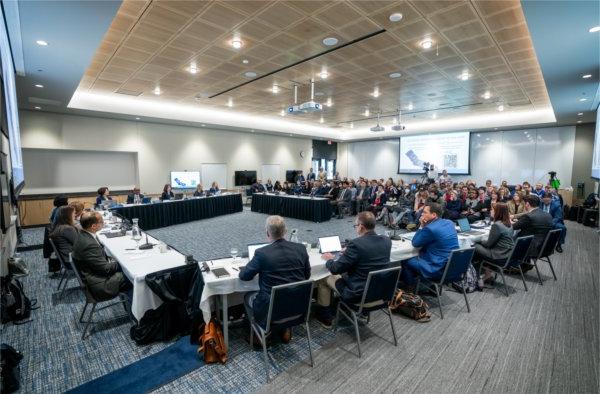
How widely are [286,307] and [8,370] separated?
2.15 meters

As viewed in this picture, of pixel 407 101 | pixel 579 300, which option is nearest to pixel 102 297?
pixel 579 300

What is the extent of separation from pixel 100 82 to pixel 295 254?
7.25 m

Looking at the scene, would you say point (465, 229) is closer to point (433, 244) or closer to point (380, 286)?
point (433, 244)

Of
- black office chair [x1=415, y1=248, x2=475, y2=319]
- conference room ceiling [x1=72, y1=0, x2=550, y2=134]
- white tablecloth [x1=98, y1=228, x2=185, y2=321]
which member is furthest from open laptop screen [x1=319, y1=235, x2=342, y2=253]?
conference room ceiling [x1=72, y1=0, x2=550, y2=134]

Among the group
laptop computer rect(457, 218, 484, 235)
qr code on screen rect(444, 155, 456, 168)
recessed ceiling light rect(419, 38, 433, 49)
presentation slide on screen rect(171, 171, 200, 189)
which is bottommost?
laptop computer rect(457, 218, 484, 235)

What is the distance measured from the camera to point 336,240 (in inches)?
134

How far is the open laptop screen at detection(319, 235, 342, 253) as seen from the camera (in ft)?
10.9

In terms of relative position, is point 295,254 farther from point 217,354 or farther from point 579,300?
point 579,300

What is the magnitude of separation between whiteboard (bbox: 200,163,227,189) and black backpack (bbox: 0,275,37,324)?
8.87 m

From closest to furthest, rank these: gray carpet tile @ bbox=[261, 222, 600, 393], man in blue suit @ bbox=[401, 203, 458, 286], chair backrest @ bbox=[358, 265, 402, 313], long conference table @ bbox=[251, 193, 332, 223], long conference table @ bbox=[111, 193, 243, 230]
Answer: gray carpet tile @ bbox=[261, 222, 600, 393], chair backrest @ bbox=[358, 265, 402, 313], man in blue suit @ bbox=[401, 203, 458, 286], long conference table @ bbox=[111, 193, 243, 230], long conference table @ bbox=[251, 193, 332, 223]

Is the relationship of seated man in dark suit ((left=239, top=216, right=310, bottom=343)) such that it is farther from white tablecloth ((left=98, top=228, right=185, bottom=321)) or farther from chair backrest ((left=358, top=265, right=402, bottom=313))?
white tablecloth ((left=98, top=228, right=185, bottom=321))

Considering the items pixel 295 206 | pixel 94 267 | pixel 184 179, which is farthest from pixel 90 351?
pixel 184 179

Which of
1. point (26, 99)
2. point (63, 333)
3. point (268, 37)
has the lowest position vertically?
point (63, 333)

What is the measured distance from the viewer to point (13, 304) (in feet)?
10.2
